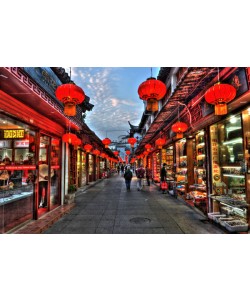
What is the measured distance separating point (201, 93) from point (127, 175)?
10027 millimetres

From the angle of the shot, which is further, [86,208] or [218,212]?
[86,208]

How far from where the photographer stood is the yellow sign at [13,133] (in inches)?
272

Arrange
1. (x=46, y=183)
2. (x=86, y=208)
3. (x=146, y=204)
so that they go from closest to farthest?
(x=46, y=183) < (x=86, y=208) < (x=146, y=204)

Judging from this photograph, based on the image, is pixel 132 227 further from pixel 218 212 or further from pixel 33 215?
pixel 33 215

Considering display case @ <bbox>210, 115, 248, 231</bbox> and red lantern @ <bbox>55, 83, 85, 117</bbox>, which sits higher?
red lantern @ <bbox>55, 83, 85, 117</bbox>

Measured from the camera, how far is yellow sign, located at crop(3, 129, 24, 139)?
692cm

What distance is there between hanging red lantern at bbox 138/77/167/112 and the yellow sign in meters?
4.90

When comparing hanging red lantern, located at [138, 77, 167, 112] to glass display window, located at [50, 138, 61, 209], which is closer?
hanging red lantern, located at [138, 77, 167, 112]

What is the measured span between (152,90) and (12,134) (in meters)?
5.49

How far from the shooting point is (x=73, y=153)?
13609 millimetres

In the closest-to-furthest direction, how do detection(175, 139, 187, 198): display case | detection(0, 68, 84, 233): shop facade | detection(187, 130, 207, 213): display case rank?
1. detection(0, 68, 84, 233): shop facade
2. detection(187, 130, 207, 213): display case
3. detection(175, 139, 187, 198): display case

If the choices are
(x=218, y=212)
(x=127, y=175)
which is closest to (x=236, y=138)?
(x=218, y=212)

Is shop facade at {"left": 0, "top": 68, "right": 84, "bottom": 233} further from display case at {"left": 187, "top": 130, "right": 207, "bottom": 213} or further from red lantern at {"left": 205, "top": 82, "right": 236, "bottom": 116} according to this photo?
display case at {"left": 187, "top": 130, "right": 207, "bottom": 213}

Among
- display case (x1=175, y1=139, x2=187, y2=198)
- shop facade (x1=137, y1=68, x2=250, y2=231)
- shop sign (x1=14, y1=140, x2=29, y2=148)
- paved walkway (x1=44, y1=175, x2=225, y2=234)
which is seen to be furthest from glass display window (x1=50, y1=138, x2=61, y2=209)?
display case (x1=175, y1=139, x2=187, y2=198)
